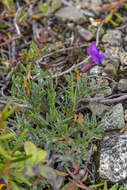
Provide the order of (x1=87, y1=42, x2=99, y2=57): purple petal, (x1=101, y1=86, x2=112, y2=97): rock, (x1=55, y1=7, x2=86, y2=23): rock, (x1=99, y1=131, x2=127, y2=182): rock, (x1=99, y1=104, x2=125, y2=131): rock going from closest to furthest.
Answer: (x1=99, y1=131, x2=127, y2=182): rock → (x1=99, y1=104, x2=125, y2=131): rock → (x1=101, y1=86, x2=112, y2=97): rock → (x1=87, y1=42, x2=99, y2=57): purple petal → (x1=55, y1=7, x2=86, y2=23): rock

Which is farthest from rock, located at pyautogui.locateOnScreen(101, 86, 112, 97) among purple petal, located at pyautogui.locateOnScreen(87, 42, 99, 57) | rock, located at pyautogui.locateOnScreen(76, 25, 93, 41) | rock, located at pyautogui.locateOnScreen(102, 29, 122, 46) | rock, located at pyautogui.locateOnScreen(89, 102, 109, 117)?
rock, located at pyautogui.locateOnScreen(76, 25, 93, 41)

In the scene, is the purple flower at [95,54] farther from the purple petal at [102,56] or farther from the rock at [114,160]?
the rock at [114,160]

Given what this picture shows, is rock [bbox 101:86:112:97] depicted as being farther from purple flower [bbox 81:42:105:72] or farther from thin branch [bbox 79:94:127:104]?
purple flower [bbox 81:42:105:72]

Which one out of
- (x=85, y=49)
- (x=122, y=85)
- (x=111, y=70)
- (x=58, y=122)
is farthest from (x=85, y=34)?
(x=58, y=122)

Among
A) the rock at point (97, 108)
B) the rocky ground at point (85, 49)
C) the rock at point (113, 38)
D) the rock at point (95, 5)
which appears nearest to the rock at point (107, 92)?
the rocky ground at point (85, 49)

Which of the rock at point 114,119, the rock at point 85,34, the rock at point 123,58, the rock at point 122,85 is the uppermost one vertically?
the rock at point 85,34

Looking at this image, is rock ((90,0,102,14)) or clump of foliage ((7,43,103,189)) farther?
rock ((90,0,102,14))

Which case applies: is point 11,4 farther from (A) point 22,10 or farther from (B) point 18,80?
(B) point 18,80

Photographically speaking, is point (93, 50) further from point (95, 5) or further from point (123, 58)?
point (95, 5)
